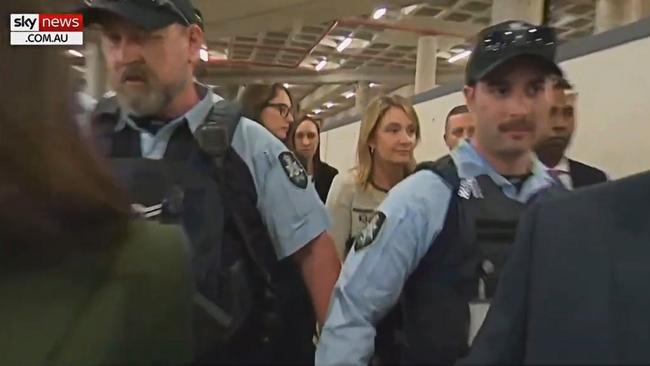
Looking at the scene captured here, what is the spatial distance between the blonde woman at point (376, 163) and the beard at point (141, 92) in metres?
1.01

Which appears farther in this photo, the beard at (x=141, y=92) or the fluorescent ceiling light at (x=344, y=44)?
the fluorescent ceiling light at (x=344, y=44)

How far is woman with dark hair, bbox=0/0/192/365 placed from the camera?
604 millimetres

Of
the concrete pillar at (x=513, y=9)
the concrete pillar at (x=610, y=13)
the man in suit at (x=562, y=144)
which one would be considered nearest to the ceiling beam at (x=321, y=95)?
the concrete pillar at (x=610, y=13)

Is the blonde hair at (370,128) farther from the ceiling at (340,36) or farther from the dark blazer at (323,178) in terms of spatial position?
the ceiling at (340,36)

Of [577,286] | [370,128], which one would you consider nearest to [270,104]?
[370,128]

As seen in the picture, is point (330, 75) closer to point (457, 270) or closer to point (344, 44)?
point (344, 44)

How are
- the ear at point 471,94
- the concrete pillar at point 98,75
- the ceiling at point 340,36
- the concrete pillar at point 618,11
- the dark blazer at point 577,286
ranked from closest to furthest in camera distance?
the dark blazer at point 577,286
the concrete pillar at point 98,75
the ear at point 471,94
the concrete pillar at point 618,11
the ceiling at point 340,36

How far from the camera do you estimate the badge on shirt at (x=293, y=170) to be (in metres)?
1.34

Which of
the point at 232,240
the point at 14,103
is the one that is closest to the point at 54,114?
the point at 14,103

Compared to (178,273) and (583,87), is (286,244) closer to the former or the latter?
(178,273)

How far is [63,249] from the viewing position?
633 millimetres

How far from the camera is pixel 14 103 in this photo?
60cm

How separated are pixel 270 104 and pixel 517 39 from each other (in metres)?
1.05

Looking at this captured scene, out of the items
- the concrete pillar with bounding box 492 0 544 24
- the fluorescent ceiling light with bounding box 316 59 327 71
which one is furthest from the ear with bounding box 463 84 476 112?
the fluorescent ceiling light with bounding box 316 59 327 71
